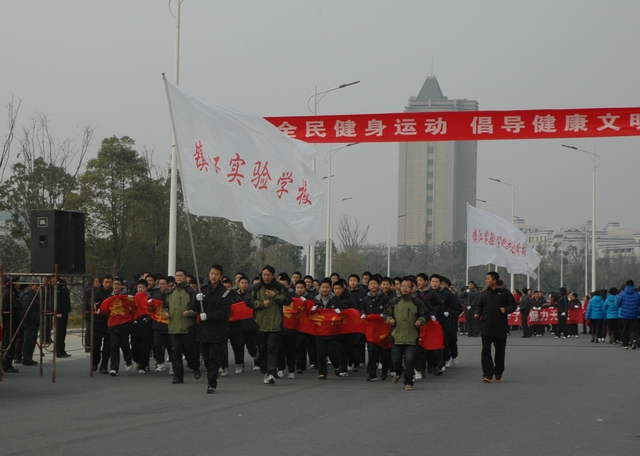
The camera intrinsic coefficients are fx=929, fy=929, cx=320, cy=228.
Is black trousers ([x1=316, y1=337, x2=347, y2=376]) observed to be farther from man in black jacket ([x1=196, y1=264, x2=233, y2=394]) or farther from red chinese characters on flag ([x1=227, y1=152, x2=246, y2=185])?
red chinese characters on flag ([x1=227, y1=152, x2=246, y2=185])

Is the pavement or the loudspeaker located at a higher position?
the loudspeaker

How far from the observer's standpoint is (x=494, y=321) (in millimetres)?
15906

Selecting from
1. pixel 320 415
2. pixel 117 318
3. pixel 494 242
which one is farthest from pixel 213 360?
pixel 494 242

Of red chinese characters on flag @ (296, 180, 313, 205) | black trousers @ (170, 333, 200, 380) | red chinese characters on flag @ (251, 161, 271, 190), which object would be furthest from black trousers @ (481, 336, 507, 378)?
black trousers @ (170, 333, 200, 380)

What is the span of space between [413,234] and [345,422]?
415ft

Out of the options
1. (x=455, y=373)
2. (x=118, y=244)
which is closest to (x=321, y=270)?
(x=118, y=244)

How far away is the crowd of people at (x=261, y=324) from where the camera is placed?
14609mm

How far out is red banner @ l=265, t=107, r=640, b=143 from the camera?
20188 millimetres

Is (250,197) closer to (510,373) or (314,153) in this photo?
(314,153)

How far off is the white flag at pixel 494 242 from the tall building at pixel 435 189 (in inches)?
3869

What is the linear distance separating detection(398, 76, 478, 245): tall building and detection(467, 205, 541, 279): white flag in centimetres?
9828

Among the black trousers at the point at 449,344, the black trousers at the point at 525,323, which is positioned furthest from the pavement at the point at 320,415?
the black trousers at the point at 525,323

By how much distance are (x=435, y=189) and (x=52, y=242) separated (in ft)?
397

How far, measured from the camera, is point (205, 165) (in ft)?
44.8
